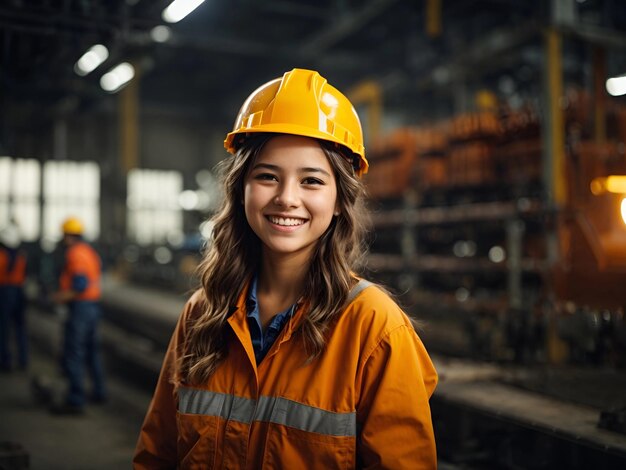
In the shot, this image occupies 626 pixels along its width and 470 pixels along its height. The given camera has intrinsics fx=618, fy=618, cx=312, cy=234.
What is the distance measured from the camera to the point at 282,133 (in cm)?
174

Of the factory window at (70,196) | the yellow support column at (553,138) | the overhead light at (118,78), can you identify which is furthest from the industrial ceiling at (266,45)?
the factory window at (70,196)

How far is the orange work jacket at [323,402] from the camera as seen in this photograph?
1.53 m

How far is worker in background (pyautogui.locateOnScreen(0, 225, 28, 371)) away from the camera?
8.22 meters

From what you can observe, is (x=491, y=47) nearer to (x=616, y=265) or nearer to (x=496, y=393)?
(x=616, y=265)

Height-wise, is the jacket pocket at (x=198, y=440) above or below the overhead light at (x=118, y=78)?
below

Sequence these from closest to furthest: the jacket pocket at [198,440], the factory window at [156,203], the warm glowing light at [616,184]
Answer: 1. the jacket pocket at [198,440]
2. the warm glowing light at [616,184]
3. the factory window at [156,203]

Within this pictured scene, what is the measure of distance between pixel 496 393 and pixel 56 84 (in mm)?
7771

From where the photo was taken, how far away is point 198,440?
1651mm

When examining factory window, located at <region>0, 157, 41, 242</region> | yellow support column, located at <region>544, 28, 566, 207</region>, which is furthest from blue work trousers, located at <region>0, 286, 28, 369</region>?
factory window, located at <region>0, 157, 41, 242</region>

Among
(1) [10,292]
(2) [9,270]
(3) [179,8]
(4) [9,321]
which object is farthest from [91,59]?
(4) [9,321]

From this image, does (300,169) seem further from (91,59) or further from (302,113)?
(91,59)

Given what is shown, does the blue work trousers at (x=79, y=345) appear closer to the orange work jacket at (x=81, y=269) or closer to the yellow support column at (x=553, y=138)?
the orange work jacket at (x=81, y=269)

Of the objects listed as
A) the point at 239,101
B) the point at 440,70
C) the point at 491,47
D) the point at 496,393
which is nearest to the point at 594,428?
the point at 496,393

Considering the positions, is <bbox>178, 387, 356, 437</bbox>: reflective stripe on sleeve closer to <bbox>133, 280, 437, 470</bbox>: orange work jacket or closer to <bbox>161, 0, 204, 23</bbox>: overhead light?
<bbox>133, 280, 437, 470</bbox>: orange work jacket
